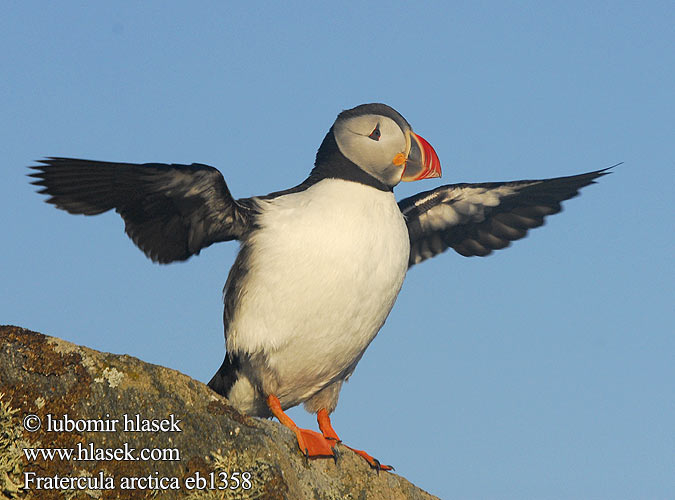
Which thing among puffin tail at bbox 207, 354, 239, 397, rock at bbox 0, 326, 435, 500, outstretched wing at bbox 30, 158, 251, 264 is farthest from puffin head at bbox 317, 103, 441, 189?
Result: rock at bbox 0, 326, 435, 500

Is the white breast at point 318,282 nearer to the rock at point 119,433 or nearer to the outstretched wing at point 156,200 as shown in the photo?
the outstretched wing at point 156,200

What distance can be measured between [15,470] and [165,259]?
2.32 metres

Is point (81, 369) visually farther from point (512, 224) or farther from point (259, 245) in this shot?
point (512, 224)

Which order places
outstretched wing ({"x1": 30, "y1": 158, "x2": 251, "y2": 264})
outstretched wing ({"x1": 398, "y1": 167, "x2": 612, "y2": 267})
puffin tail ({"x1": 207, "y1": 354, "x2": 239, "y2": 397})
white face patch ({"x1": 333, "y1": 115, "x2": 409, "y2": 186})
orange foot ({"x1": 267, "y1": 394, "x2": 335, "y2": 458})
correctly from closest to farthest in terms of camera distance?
orange foot ({"x1": 267, "y1": 394, "x2": 335, "y2": 458})
outstretched wing ({"x1": 30, "y1": 158, "x2": 251, "y2": 264})
puffin tail ({"x1": 207, "y1": 354, "x2": 239, "y2": 397})
white face patch ({"x1": 333, "y1": 115, "x2": 409, "y2": 186})
outstretched wing ({"x1": 398, "y1": 167, "x2": 612, "y2": 267})

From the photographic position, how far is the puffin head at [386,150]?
6727mm

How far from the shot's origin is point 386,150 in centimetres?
672

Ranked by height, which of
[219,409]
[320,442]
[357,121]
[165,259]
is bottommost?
[320,442]

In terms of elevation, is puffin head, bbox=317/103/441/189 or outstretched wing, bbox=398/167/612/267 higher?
puffin head, bbox=317/103/441/189

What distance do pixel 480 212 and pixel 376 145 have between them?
1.94m

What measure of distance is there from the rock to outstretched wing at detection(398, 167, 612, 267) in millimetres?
3254

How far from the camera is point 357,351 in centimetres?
660

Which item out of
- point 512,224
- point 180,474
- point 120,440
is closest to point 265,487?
point 180,474

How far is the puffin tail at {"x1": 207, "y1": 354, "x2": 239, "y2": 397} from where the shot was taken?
6563mm

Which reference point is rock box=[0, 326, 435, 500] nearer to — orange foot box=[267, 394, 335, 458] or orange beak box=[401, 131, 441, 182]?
orange foot box=[267, 394, 335, 458]
